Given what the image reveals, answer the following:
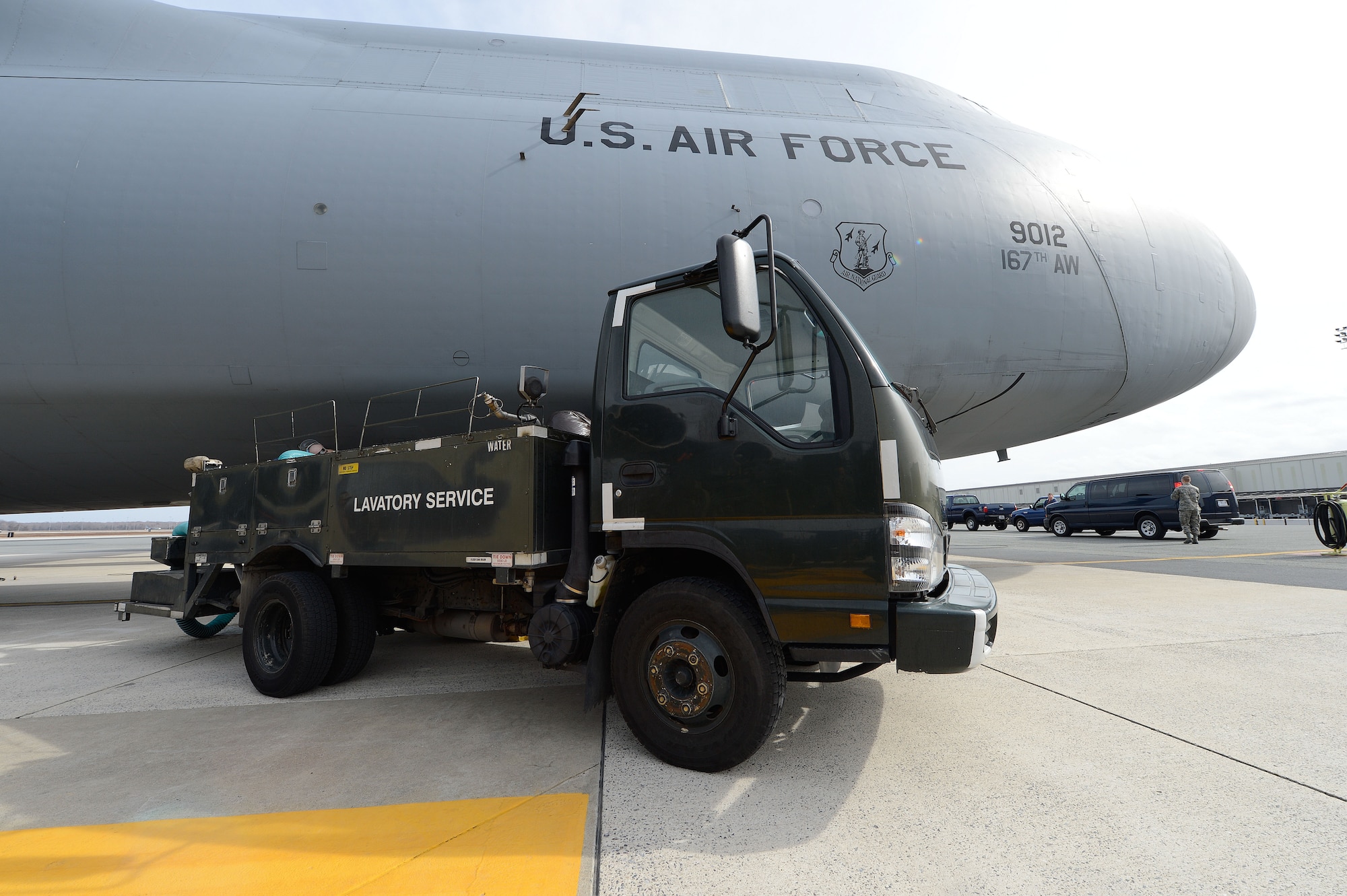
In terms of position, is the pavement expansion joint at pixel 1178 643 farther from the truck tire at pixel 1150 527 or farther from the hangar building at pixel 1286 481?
the hangar building at pixel 1286 481

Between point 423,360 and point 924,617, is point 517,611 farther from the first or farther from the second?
point 423,360

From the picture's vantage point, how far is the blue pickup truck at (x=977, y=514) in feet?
105

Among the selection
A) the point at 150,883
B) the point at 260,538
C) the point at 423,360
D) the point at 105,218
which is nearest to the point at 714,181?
the point at 423,360

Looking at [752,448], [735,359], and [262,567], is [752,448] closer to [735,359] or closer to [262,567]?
[735,359]

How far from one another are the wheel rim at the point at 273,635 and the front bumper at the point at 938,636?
414 cm

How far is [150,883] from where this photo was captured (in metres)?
2.17

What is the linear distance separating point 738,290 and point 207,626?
21.4ft

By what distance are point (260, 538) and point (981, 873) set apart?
502 cm

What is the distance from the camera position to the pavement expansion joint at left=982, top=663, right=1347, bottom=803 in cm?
265

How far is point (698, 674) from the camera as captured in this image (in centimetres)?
302

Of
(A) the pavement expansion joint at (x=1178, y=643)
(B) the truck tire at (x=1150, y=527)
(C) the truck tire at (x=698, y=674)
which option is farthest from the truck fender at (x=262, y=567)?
(B) the truck tire at (x=1150, y=527)

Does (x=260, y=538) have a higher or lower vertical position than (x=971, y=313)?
lower

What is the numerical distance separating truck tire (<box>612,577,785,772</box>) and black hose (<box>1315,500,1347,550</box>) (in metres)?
14.7

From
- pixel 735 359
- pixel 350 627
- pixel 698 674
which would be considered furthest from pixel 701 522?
pixel 350 627
